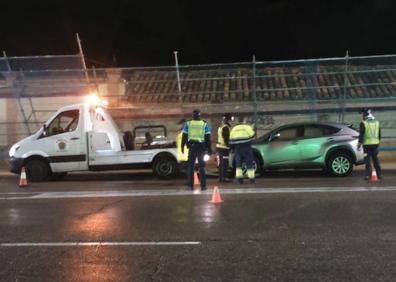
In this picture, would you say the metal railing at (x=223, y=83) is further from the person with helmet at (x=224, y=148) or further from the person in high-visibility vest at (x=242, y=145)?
the person in high-visibility vest at (x=242, y=145)

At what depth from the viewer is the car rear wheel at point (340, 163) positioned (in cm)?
1553

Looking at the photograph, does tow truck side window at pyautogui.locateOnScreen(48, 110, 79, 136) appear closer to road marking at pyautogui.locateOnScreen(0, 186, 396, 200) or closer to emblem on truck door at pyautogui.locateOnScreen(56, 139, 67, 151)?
emblem on truck door at pyautogui.locateOnScreen(56, 139, 67, 151)

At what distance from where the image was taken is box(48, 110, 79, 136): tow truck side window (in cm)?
1636

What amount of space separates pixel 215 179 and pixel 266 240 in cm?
844

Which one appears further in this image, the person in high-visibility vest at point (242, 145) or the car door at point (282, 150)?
the car door at point (282, 150)

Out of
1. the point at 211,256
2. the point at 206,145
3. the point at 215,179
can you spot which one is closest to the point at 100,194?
the point at 206,145

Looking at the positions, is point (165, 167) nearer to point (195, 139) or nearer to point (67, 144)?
point (67, 144)

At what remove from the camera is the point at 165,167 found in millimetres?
16344

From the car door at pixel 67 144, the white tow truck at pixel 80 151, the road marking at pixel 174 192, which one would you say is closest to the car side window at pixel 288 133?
the white tow truck at pixel 80 151

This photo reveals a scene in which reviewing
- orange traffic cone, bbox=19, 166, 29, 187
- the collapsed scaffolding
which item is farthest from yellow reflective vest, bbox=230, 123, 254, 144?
the collapsed scaffolding

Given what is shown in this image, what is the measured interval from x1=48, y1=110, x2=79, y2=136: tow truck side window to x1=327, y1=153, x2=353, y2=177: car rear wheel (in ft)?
21.0

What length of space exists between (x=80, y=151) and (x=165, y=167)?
7.17 ft

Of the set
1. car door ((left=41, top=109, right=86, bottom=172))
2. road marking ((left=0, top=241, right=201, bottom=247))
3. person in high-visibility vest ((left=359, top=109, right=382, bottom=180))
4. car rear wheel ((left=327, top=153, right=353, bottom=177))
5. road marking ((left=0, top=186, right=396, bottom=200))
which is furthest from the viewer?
car door ((left=41, top=109, right=86, bottom=172))

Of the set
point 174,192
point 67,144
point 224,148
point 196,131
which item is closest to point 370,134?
point 224,148
